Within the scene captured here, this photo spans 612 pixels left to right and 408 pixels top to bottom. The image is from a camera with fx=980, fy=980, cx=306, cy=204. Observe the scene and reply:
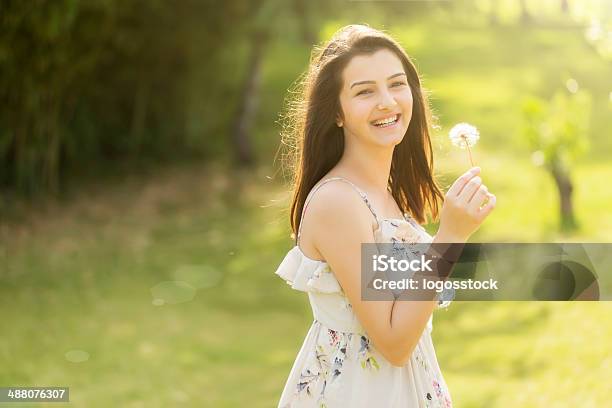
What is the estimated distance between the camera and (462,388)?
6.21 m

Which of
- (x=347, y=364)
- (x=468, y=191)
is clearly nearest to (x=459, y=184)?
(x=468, y=191)

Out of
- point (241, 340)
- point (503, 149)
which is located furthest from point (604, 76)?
point (241, 340)

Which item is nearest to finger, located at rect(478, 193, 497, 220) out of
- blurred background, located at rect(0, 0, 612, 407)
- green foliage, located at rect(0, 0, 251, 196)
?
blurred background, located at rect(0, 0, 612, 407)

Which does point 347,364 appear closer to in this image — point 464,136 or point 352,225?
point 352,225

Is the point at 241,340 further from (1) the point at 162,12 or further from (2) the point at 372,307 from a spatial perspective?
(2) the point at 372,307

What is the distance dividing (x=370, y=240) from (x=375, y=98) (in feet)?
1.02

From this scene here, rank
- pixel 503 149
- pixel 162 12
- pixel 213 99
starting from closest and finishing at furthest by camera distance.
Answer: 1. pixel 162 12
2. pixel 213 99
3. pixel 503 149

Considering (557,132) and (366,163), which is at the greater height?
(557,132)

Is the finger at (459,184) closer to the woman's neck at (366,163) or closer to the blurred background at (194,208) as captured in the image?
the woman's neck at (366,163)

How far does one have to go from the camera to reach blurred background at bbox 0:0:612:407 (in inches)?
261

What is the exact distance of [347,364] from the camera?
2139mm

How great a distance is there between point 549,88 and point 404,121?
566 inches

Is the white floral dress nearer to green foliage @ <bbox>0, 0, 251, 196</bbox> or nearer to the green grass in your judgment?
the green grass

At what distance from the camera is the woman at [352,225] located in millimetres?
2072
